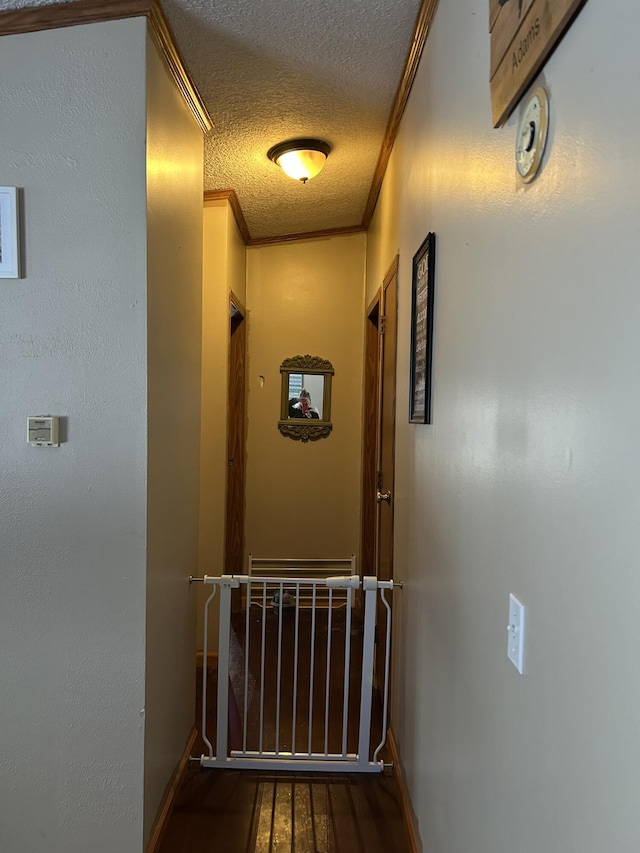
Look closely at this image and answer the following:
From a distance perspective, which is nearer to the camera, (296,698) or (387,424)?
(296,698)

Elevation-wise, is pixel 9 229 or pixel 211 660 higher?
pixel 9 229

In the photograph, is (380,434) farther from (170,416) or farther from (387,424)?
(170,416)

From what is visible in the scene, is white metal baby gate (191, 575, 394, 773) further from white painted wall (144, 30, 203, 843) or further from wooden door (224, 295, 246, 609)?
wooden door (224, 295, 246, 609)

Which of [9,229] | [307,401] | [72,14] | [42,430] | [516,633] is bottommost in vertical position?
[516,633]

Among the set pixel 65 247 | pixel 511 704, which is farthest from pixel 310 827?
pixel 65 247

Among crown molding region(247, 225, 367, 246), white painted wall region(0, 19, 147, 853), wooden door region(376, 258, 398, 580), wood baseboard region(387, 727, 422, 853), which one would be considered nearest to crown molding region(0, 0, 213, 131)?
white painted wall region(0, 19, 147, 853)

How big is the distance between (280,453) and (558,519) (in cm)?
330

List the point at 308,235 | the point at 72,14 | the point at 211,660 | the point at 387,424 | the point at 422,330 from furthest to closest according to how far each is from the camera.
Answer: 1. the point at 308,235
2. the point at 211,660
3. the point at 387,424
4. the point at 422,330
5. the point at 72,14

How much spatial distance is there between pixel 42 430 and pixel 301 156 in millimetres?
1717

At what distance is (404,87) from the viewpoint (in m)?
2.01

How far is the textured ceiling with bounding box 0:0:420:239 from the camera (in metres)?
1.65

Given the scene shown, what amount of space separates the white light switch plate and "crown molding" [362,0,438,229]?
64.9 inches

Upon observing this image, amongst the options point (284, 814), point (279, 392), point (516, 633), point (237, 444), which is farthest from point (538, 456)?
point (279, 392)

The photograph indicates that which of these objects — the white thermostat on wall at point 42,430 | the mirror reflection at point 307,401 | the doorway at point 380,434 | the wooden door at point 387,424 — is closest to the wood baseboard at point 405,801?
the doorway at point 380,434
